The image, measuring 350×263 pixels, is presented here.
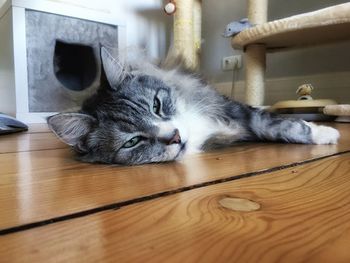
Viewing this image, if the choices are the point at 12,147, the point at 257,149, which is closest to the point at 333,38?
the point at 257,149

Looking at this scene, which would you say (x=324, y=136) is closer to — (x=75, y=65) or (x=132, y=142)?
(x=132, y=142)

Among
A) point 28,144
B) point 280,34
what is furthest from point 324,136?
point 280,34

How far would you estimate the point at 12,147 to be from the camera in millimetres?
1259

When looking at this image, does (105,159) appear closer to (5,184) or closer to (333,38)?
(5,184)

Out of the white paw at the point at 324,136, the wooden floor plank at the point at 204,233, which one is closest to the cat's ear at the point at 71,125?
the wooden floor plank at the point at 204,233

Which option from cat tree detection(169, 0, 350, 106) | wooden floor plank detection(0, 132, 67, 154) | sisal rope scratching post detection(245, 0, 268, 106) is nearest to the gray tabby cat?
wooden floor plank detection(0, 132, 67, 154)

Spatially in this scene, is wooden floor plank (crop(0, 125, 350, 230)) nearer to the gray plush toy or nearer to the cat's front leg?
the cat's front leg

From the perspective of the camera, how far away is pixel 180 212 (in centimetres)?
49

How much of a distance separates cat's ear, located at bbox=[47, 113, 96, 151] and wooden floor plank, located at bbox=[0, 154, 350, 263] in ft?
1.56

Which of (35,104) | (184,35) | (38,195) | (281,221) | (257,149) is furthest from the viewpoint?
(184,35)

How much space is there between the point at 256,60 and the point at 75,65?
5.27 feet

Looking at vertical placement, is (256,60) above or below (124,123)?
above

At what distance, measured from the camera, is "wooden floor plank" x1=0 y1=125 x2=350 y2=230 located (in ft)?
A: 1.73

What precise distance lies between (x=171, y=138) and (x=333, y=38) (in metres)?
1.86
